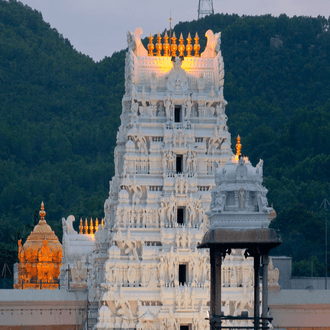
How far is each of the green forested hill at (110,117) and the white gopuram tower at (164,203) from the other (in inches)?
1676

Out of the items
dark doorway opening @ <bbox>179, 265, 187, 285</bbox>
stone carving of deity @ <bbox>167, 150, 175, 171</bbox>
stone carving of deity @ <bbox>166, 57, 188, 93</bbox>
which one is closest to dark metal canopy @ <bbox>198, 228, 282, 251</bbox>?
dark doorway opening @ <bbox>179, 265, 187, 285</bbox>

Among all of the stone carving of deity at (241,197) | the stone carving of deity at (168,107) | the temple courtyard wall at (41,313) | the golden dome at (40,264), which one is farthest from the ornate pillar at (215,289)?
the golden dome at (40,264)

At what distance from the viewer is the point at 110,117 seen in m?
156

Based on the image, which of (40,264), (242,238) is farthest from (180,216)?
(40,264)

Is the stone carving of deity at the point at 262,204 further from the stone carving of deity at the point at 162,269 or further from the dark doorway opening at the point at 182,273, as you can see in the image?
the dark doorway opening at the point at 182,273

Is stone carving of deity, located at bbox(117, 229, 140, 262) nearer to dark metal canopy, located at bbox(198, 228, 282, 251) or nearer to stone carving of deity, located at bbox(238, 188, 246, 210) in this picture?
stone carving of deity, located at bbox(238, 188, 246, 210)

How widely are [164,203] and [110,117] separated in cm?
8932

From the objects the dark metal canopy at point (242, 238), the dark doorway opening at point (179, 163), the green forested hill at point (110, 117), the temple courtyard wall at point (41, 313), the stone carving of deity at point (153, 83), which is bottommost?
the temple courtyard wall at point (41, 313)

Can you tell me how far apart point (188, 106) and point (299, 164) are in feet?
199

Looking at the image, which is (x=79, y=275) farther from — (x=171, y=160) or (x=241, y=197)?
(x=241, y=197)

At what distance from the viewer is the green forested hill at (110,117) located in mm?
123125

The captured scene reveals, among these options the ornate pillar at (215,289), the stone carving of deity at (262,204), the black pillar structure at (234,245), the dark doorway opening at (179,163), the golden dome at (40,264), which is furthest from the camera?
the golden dome at (40,264)

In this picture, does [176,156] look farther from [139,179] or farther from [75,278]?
[75,278]

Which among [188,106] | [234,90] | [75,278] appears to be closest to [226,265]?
[188,106]
